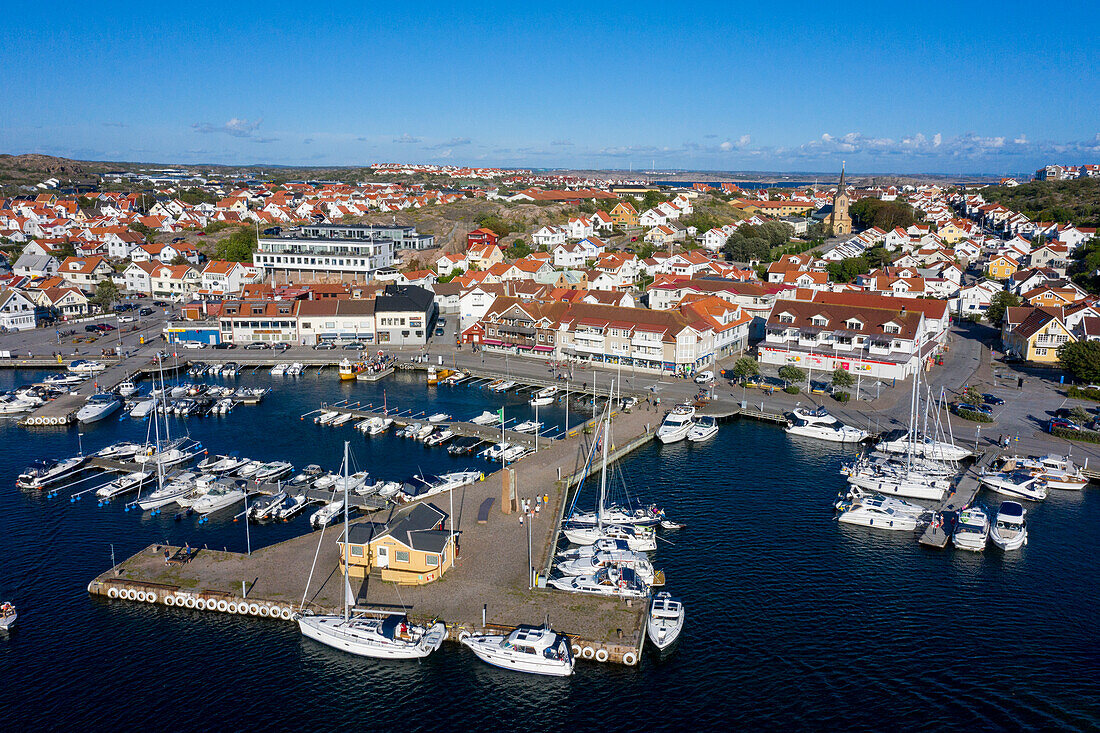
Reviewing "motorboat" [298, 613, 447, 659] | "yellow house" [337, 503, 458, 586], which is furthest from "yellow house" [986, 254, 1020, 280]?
"motorboat" [298, 613, 447, 659]

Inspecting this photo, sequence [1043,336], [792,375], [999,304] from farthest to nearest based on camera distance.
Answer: [999,304], [1043,336], [792,375]

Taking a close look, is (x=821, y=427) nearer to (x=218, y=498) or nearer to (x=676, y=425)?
(x=676, y=425)

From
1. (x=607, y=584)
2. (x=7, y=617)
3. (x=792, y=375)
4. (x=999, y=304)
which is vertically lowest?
(x=7, y=617)

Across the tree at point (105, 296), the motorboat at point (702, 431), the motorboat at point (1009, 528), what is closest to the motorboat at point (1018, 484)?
the motorboat at point (1009, 528)

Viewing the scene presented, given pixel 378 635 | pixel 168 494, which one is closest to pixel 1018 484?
pixel 378 635

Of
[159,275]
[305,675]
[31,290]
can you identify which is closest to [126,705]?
[305,675]

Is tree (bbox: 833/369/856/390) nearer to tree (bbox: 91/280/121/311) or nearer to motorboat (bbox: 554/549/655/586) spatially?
motorboat (bbox: 554/549/655/586)
